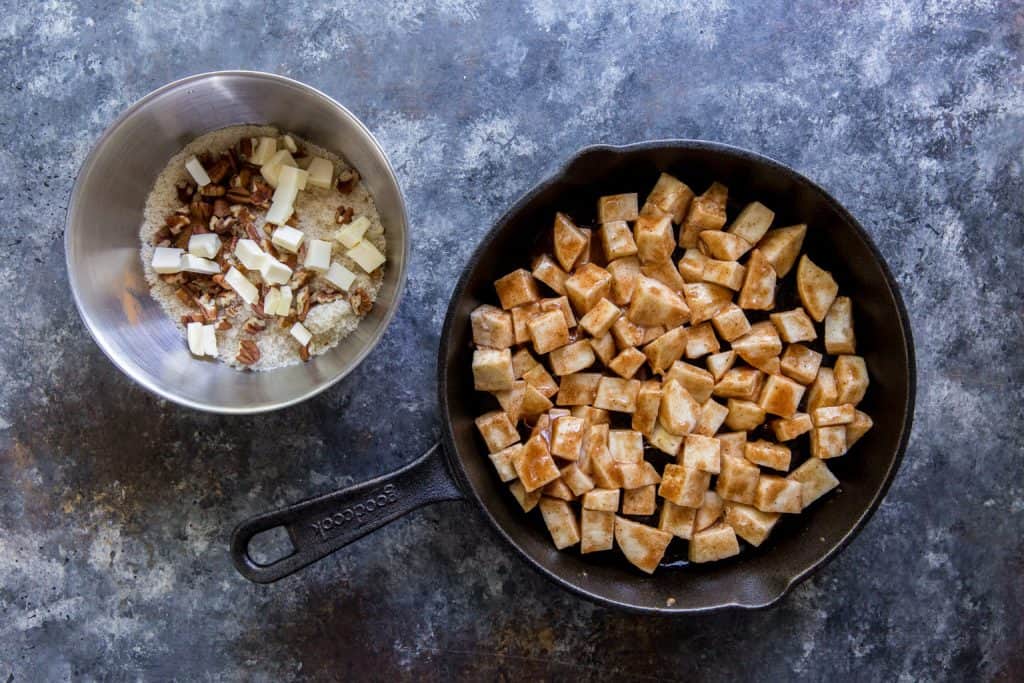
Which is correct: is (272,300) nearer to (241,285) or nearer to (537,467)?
(241,285)

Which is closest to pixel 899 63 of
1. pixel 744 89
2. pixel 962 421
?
pixel 744 89

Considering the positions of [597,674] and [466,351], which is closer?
[466,351]

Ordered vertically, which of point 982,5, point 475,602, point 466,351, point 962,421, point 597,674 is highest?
point 982,5

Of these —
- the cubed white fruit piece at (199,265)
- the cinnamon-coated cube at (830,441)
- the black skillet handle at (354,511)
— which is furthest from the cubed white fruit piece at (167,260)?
the cinnamon-coated cube at (830,441)

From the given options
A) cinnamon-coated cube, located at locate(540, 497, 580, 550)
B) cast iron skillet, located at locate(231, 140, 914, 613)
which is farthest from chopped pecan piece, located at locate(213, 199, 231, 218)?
cinnamon-coated cube, located at locate(540, 497, 580, 550)

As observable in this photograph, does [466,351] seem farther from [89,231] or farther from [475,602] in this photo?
[89,231]

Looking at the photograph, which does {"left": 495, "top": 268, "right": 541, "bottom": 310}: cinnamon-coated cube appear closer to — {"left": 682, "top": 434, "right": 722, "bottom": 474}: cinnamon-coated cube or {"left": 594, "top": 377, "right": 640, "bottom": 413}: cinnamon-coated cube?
{"left": 594, "top": 377, "right": 640, "bottom": 413}: cinnamon-coated cube
